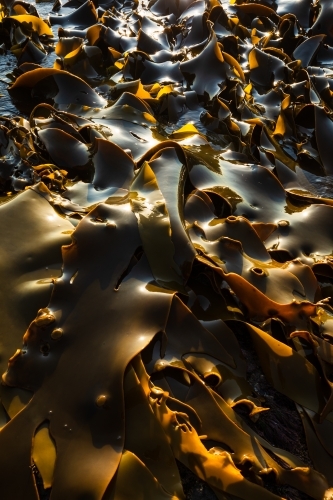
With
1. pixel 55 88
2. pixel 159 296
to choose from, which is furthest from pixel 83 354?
pixel 55 88

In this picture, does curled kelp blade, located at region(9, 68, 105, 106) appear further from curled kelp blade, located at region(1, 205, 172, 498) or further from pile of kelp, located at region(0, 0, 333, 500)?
curled kelp blade, located at region(1, 205, 172, 498)

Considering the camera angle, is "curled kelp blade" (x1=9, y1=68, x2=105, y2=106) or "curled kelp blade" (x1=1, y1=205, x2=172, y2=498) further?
"curled kelp blade" (x1=9, y1=68, x2=105, y2=106)

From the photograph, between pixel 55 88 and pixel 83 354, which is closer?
pixel 83 354

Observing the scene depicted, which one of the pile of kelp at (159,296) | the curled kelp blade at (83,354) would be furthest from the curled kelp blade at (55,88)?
the curled kelp blade at (83,354)

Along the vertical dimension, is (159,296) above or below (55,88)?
above

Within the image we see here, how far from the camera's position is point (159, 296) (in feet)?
3.72

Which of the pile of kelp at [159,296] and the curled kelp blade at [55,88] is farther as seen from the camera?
the curled kelp blade at [55,88]

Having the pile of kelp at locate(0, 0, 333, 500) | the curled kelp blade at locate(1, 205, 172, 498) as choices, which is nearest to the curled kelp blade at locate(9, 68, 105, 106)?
the pile of kelp at locate(0, 0, 333, 500)

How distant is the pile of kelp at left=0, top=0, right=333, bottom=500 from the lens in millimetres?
959

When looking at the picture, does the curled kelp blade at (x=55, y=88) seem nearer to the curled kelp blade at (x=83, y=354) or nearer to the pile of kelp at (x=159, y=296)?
the pile of kelp at (x=159, y=296)

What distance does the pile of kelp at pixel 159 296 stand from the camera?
0.96 metres

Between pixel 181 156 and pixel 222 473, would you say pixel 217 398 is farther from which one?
pixel 181 156

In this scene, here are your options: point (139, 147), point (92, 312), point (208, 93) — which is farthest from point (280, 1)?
→ point (92, 312)

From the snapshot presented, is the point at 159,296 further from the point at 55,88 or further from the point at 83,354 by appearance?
the point at 55,88
